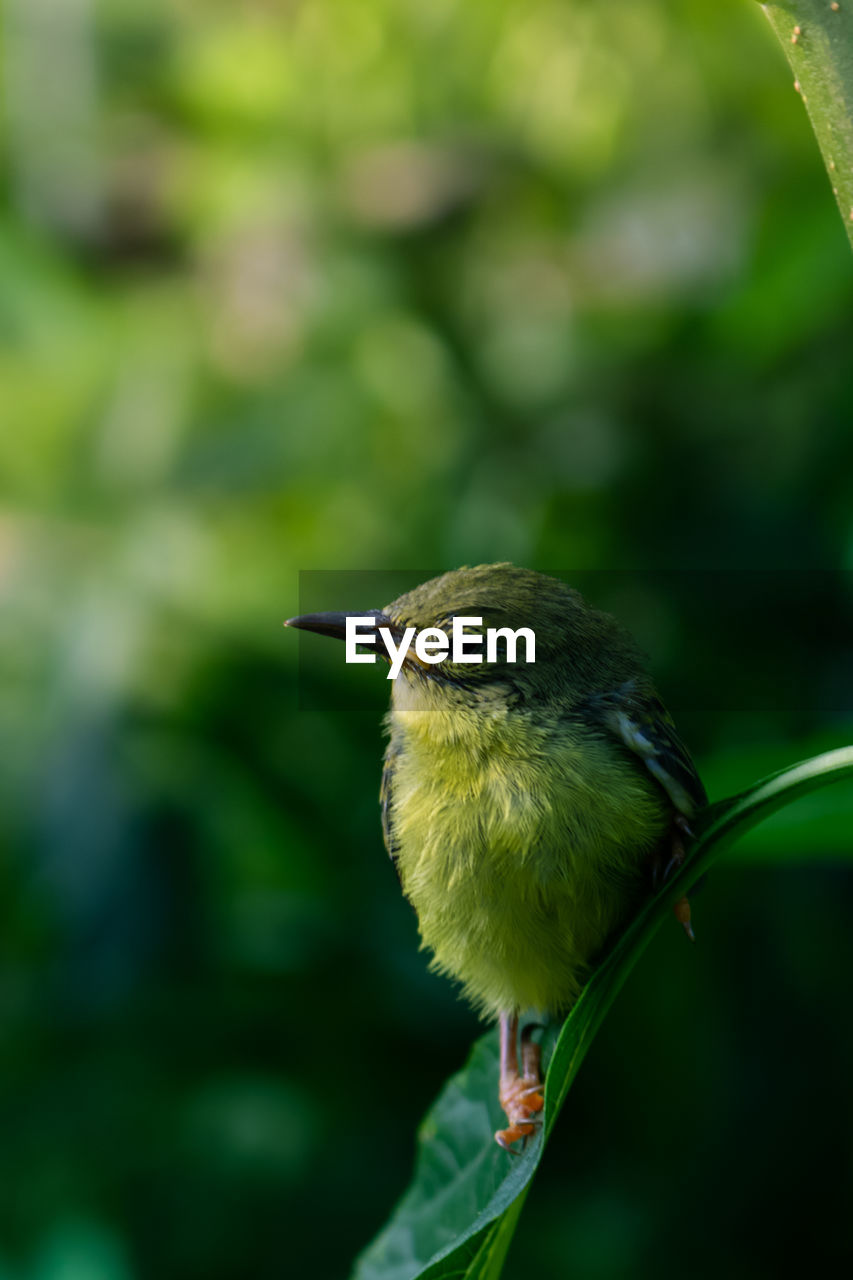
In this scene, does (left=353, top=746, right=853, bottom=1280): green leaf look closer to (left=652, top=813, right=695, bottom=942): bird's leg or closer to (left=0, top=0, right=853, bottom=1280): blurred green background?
(left=652, top=813, right=695, bottom=942): bird's leg

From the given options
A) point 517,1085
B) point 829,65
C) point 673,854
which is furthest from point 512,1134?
point 829,65

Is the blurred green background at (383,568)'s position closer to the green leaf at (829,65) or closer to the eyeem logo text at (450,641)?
the eyeem logo text at (450,641)

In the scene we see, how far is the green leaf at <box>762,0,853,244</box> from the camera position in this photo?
109cm

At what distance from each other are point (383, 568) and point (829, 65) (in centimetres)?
265

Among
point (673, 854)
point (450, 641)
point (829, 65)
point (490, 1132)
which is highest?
point (829, 65)

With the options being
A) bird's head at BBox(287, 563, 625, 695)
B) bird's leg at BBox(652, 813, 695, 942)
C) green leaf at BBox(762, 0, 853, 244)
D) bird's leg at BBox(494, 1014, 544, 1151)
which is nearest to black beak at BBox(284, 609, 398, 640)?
bird's head at BBox(287, 563, 625, 695)

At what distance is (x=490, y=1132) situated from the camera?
5.72ft

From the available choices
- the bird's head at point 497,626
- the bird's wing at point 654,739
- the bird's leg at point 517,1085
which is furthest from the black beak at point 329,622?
the bird's leg at point 517,1085

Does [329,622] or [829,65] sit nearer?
[829,65]

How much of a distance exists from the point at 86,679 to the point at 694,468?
176 centimetres

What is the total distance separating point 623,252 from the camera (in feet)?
12.2

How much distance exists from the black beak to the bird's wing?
0.96 feet

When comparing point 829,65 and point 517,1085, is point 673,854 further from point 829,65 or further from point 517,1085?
point 829,65

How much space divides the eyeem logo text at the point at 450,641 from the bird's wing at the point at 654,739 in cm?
12
